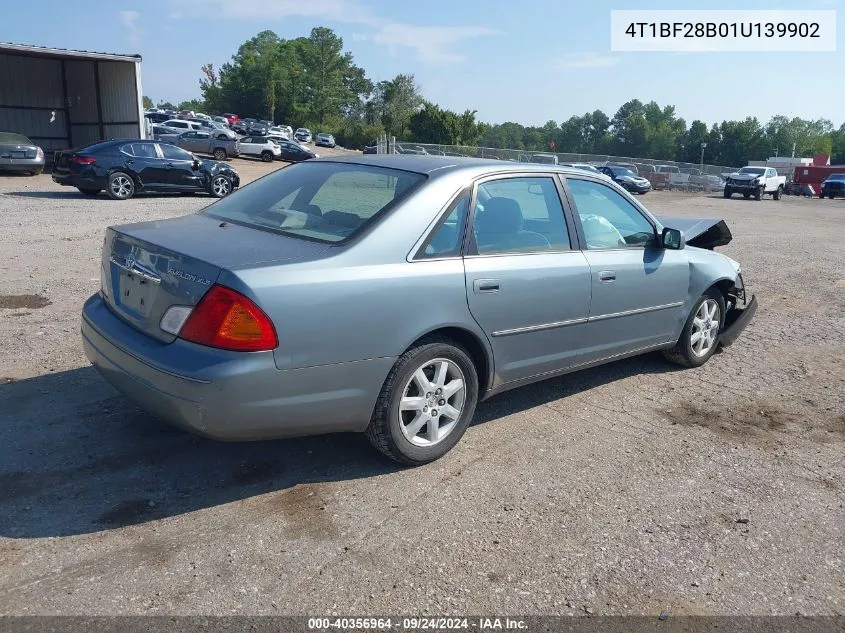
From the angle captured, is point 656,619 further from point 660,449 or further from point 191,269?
point 191,269

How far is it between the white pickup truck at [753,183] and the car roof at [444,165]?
122ft

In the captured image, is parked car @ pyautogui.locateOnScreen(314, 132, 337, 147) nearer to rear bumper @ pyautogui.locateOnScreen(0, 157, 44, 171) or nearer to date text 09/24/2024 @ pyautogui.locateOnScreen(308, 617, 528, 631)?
rear bumper @ pyautogui.locateOnScreen(0, 157, 44, 171)

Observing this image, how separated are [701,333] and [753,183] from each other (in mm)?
35991

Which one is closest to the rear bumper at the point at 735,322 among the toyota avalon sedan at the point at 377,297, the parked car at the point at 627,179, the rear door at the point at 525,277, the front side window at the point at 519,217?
the toyota avalon sedan at the point at 377,297

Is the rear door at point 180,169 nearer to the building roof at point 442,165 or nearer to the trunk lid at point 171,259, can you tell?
the building roof at point 442,165

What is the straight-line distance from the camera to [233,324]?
3.11 m

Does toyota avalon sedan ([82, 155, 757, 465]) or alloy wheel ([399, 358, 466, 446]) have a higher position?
toyota avalon sedan ([82, 155, 757, 465])

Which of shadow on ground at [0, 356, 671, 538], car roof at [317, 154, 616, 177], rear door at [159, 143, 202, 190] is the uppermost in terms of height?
rear door at [159, 143, 202, 190]

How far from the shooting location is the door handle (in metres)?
3.84

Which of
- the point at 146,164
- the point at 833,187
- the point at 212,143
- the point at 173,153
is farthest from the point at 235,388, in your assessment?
the point at 833,187

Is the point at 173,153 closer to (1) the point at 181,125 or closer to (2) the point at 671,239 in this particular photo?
(2) the point at 671,239

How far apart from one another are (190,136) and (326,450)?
3912 centimetres

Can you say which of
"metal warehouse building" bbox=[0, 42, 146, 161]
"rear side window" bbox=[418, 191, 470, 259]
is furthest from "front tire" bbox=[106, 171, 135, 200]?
"rear side window" bbox=[418, 191, 470, 259]

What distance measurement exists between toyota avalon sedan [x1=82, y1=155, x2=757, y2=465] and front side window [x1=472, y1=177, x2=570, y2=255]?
11mm
